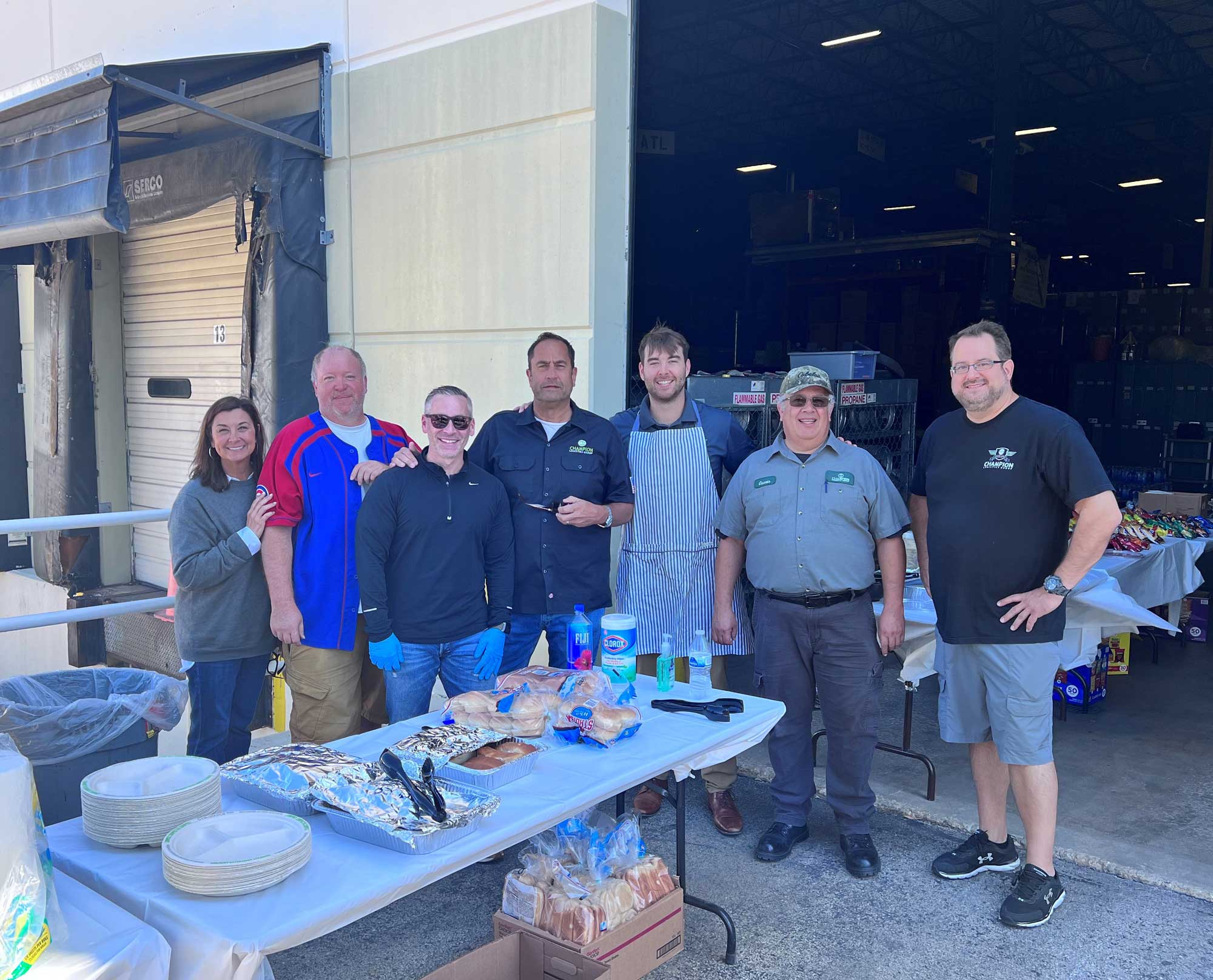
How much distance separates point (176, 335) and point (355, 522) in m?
5.33

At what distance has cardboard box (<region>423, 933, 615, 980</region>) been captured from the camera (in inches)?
97.7

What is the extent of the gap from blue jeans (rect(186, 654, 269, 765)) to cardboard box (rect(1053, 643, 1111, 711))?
169 inches

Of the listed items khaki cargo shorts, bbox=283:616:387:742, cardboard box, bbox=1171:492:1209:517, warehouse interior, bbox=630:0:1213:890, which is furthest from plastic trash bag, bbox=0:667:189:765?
warehouse interior, bbox=630:0:1213:890

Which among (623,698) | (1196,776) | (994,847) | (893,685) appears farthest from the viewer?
(893,685)

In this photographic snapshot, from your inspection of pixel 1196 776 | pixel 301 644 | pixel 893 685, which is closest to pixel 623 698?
pixel 301 644

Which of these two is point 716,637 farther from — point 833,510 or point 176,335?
point 176,335

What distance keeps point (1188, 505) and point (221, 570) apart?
7.29 metres

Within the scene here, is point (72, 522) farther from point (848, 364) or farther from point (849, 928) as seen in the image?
point (848, 364)

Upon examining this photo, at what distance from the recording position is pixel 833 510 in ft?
11.7

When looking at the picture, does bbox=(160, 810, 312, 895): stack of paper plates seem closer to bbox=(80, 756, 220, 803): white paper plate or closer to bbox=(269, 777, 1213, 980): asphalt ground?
bbox=(80, 756, 220, 803): white paper plate

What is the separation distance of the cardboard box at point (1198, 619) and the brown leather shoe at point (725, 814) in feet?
16.3

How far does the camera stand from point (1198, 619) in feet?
24.1

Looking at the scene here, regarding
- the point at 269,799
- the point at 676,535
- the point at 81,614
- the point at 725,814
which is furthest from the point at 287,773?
the point at 81,614

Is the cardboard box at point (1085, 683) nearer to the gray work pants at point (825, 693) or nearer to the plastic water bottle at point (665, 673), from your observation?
the gray work pants at point (825, 693)
